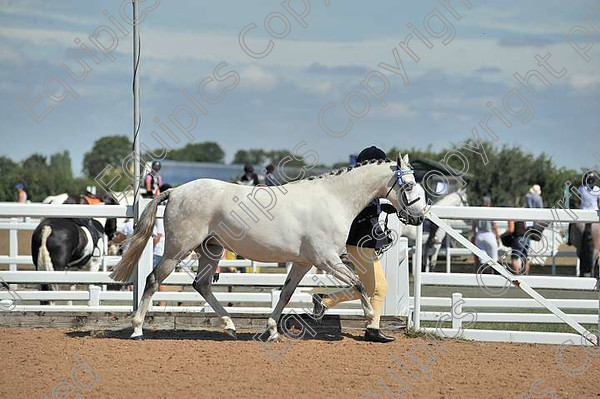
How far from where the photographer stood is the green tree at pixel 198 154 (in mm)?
106750

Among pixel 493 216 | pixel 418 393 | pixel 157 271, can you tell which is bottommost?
pixel 418 393

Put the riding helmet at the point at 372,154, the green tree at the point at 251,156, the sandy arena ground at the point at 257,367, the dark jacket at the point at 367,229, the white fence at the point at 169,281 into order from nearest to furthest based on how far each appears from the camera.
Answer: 1. the sandy arena ground at the point at 257,367
2. the dark jacket at the point at 367,229
3. the riding helmet at the point at 372,154
4. the white fence at the point at 169,281
5. the green tree at the point at 251,156

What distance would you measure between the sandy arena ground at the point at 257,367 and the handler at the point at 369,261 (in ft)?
1.19

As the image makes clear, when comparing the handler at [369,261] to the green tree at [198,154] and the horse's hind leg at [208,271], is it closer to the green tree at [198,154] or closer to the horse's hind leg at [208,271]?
the horse's hind leg at [208,271]

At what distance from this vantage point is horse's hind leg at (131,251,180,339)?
8.12m

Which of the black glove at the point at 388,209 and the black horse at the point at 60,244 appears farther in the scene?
the black horse at the point at 60,244

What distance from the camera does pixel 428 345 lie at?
816 centimetres

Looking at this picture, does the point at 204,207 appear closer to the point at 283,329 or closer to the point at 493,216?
the point at 283,329

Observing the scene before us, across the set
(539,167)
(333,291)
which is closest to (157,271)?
(333,291)

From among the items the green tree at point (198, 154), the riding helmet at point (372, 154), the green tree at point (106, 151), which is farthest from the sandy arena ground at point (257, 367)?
the green tree at point (198, 154)

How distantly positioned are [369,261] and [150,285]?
2.21 metres

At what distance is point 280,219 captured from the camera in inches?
316

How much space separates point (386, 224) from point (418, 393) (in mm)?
2468

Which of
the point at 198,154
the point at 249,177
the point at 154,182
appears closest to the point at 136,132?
the point at 154,182
